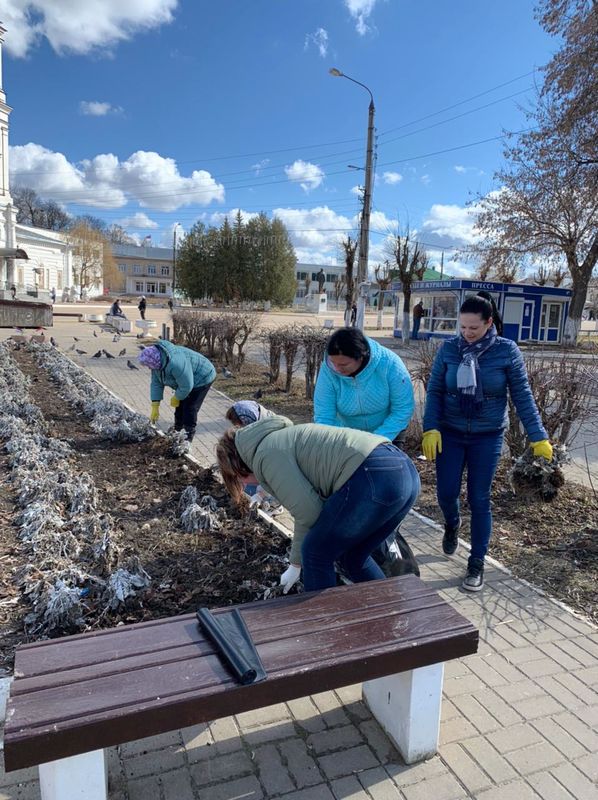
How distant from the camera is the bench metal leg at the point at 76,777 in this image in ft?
5.30

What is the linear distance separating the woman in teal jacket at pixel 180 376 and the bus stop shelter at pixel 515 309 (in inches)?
702

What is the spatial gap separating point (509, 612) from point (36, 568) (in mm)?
2480

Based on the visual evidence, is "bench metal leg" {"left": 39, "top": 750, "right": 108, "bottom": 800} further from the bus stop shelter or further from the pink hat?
the bus stop shelter

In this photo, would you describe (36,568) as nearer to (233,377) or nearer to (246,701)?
(246,701)

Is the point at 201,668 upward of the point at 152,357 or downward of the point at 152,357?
downward

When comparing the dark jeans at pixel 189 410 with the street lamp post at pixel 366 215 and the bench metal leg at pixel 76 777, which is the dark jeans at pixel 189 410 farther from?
the street lamp post at pixel 366 215

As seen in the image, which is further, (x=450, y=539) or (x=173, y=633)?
(x=450, y=539)

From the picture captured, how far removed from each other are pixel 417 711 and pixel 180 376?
3903mm

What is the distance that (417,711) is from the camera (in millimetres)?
2021

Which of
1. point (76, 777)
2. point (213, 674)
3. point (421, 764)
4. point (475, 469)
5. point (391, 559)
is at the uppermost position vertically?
point (475, 469)

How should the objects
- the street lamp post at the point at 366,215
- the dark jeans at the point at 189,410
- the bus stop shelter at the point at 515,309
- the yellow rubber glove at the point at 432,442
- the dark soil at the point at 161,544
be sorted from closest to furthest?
the dark soil at the point at 161,544 < the yellow rubber glove at the point at 432,442 < the dark jeans at the point at 189,410 < the street lamp post at the point at 366,215 < the bus stop shelter at the point at 515,309

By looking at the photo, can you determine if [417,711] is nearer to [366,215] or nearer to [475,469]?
[475,469]

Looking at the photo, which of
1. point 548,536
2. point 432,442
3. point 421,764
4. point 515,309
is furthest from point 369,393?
point 515,309

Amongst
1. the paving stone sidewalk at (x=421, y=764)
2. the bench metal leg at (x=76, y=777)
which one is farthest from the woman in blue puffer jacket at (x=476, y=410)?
the bench metal leg at (x=76, y=777)
